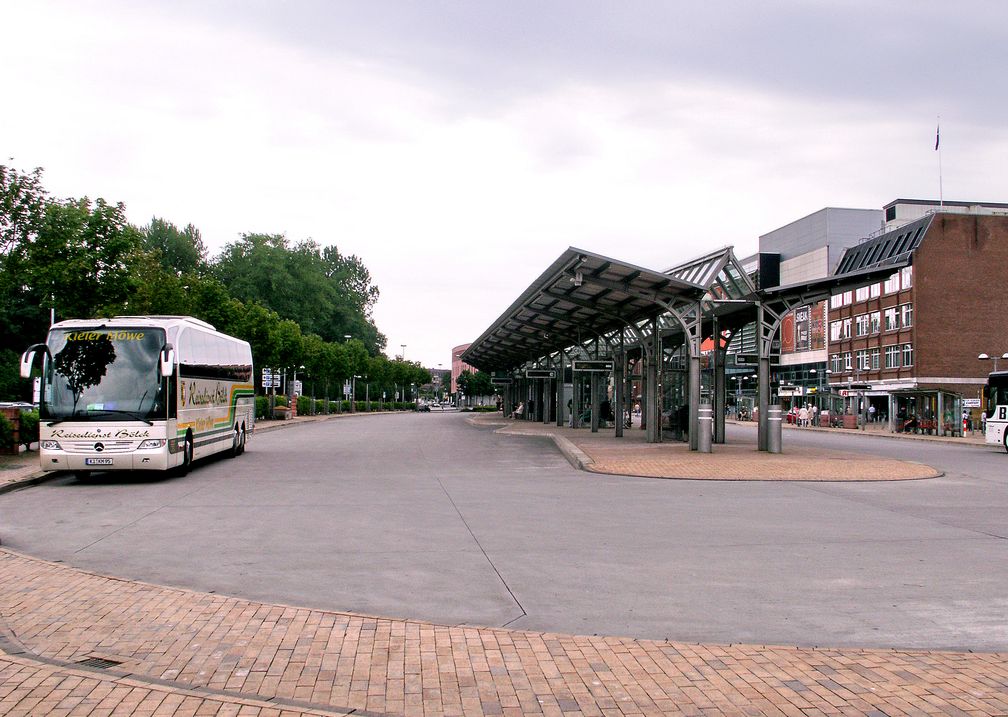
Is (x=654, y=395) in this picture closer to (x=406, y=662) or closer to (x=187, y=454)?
(x=187, y=454)

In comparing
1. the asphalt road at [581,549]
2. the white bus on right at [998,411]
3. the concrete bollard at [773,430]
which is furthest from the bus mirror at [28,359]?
the white bus on right at [998,411]

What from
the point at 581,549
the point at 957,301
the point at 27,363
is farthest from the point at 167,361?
the point at 957,301

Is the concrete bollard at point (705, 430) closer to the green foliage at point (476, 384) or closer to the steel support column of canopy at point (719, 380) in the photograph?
the steel support column of canopy at point (719, 380)

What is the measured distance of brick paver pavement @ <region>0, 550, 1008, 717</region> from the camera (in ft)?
15.6

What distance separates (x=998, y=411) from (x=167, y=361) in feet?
89.2

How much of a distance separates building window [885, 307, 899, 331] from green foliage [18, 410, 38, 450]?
56.4 m

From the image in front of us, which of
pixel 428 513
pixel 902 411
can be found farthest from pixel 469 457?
pixel 902 411

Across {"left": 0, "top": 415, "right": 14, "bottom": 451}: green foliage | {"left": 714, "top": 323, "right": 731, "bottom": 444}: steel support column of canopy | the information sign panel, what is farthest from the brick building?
{"left": 0, "top": 415, "right": 14, "bottom": 451}: green foliage

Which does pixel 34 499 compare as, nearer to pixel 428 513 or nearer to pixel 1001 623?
pixel 428 513

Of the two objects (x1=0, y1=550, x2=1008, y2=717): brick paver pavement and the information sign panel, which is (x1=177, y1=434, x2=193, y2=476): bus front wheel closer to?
(x1=0, y1=550, x2=1008, y2=717): brick paver pavement

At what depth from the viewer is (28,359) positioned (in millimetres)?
16547

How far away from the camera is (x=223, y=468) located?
21.4 m

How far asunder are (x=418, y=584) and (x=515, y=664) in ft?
8.29

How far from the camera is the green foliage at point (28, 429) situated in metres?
23.7
